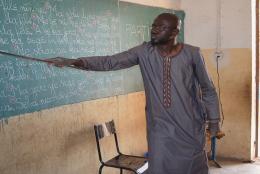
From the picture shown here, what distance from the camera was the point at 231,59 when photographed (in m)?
4.93

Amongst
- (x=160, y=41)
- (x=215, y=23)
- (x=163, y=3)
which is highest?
(x=163, y=3)

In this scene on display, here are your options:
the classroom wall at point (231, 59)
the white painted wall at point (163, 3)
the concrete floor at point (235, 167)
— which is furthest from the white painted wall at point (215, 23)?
the concrete floor at point (235, 167)

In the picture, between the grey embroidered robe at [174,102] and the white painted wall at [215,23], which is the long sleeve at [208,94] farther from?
the white painted wall at [215,23]

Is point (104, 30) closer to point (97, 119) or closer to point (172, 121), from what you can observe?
point (97, 119)

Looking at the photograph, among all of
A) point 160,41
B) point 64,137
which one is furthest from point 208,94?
Answer: point 64,137

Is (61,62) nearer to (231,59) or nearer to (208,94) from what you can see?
(208,94)

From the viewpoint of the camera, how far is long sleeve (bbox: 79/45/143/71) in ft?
7.91

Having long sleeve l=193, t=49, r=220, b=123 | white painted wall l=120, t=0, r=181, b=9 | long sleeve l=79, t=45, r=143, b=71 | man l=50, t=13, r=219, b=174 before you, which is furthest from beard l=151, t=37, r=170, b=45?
white painted wall l=120, t=0, r=181, b=9

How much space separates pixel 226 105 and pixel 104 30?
2.15m

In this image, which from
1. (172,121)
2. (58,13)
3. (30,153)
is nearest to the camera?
(172,121)

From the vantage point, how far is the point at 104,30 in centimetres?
383

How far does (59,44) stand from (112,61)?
93cm

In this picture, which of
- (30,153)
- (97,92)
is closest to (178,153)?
(30,153)

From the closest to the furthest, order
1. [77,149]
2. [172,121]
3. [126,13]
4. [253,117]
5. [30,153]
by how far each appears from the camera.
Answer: [172,121] < [30,153] < [77,149] < [126,13] < [253,117]
